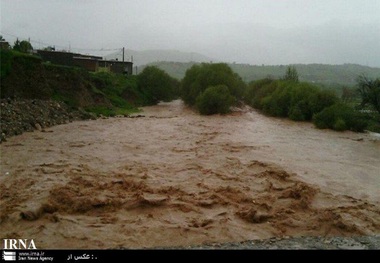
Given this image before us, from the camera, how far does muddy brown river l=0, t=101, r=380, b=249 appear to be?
6938mm

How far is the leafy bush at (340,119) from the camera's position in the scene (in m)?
24.9

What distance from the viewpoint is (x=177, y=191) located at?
943 centimetres

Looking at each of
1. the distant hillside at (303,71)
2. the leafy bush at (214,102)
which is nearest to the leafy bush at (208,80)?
the leafy bush at (214,102)

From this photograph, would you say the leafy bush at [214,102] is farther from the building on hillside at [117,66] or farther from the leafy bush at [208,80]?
the building on hillside at [117,66]

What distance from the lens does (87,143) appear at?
55.1 feet

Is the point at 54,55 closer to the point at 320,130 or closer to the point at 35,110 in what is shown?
the point at 35,110

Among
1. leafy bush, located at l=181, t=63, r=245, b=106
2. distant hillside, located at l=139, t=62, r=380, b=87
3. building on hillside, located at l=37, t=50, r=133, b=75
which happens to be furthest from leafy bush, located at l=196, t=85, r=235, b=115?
distant hillside, located at l=139, t=62, r=380, b=87

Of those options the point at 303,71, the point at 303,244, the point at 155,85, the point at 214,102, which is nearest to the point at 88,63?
the point at 155,85

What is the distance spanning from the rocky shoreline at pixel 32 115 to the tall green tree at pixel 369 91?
2114 centimetres

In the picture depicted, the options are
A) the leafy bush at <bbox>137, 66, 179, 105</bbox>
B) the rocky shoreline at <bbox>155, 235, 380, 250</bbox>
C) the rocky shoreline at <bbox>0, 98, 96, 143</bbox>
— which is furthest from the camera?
the leafy bush at <bbox>137, 66, 179, 105</bbox>

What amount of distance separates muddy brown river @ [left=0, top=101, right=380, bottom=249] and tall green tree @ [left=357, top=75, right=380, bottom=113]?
10.7 metres

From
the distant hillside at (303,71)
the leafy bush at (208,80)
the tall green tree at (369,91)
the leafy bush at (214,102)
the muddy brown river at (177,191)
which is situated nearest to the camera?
the muddy brown river at (177,191)

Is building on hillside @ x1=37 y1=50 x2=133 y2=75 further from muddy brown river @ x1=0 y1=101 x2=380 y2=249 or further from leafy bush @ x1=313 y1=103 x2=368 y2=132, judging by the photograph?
leafy bush @ x1=313 y1=103 x2=368 y2=132
